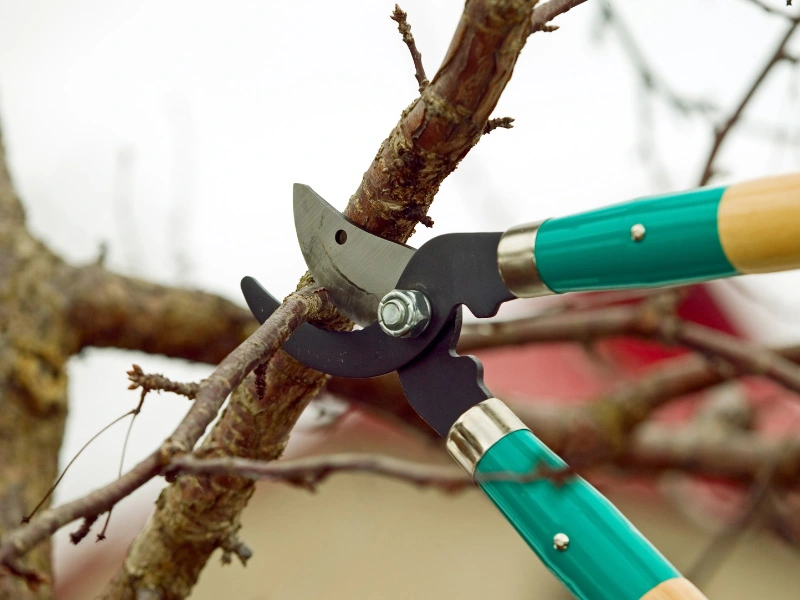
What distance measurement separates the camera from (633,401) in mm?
1214

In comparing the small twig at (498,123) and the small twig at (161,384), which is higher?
the small twig at (498,123)

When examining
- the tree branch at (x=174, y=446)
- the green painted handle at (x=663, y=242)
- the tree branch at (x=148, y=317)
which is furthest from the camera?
the tree branch at (x=148, y=317)

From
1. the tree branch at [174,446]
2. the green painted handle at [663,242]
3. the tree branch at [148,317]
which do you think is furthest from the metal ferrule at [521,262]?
the tree branch at [148,317]

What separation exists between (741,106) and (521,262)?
1.59 ft

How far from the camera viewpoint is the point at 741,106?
863 mm

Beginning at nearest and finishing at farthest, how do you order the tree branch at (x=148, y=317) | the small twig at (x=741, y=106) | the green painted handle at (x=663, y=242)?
the green painted handle at (x=663, y=242) < the small twig at (x=741, y=106) < the tree branch at (x=148, y=317)

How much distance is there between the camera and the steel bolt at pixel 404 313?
21.8 inches

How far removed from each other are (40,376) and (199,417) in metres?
0.56

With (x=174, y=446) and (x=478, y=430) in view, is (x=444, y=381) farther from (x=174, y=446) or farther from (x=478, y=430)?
(x=174, y=446)

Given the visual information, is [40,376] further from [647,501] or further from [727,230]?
[647,501]

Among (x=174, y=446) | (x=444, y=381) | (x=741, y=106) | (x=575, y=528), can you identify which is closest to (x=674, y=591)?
(x=575, y=528)

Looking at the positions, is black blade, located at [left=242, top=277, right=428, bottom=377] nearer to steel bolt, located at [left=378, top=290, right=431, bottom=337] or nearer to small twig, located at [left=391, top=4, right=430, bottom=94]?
steel bolt, located at [left=378, top=290, right=431, bottom=337]

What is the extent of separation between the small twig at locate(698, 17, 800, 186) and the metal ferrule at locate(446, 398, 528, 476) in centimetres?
49

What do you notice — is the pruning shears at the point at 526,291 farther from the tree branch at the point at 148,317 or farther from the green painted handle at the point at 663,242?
the tree branch at the point at 148,317
